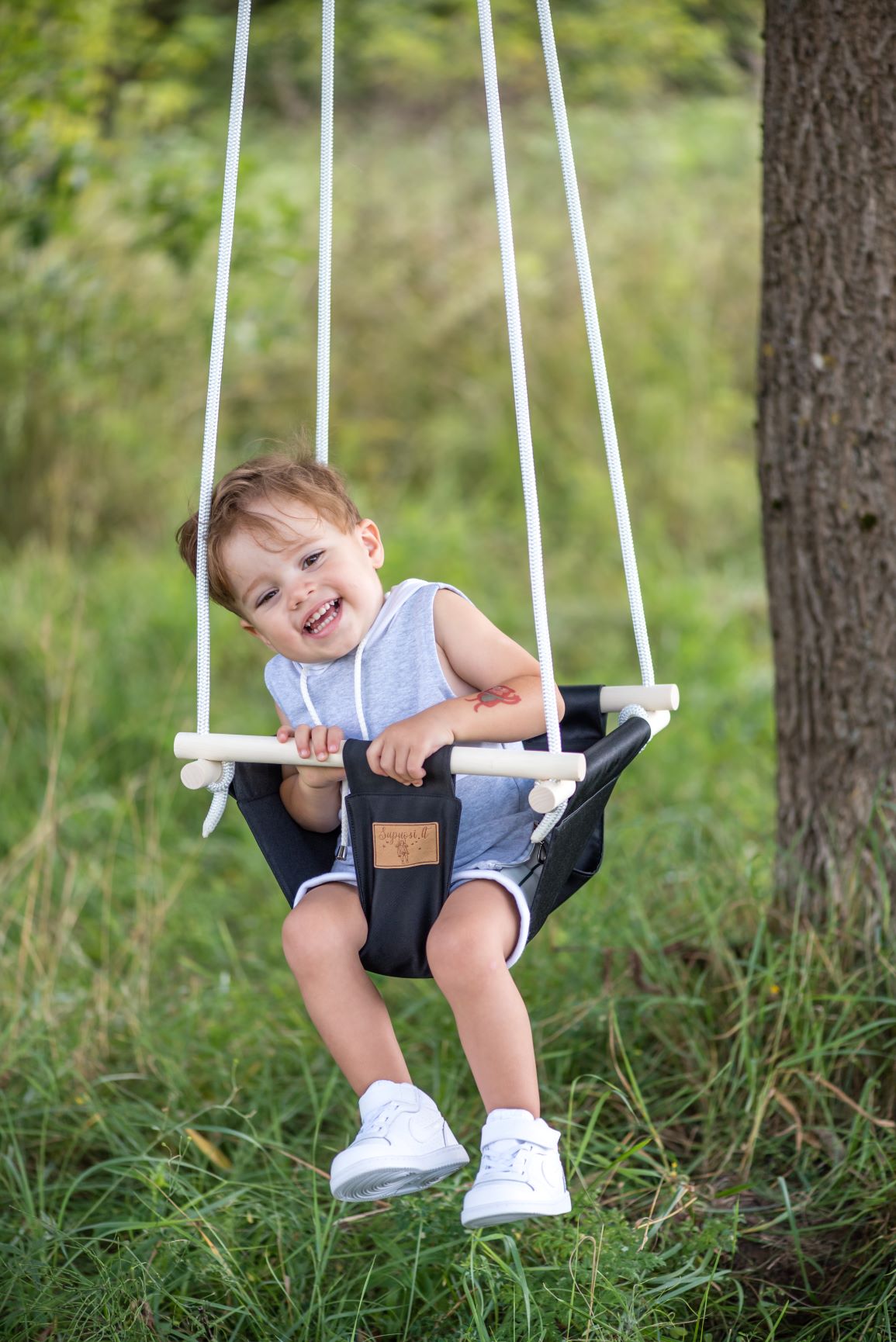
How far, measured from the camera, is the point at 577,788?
1.66 m

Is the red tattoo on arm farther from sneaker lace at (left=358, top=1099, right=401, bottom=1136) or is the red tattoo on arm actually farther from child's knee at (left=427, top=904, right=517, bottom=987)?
sneaker lace at (left=358, top=1099, right=401, bottom=1136)

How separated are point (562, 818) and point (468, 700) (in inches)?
7.7

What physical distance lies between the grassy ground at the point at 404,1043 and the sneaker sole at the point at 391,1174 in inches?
8.0

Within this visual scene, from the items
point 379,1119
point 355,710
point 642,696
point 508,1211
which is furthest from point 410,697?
point 508,1211

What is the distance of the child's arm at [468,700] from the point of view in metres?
1.64

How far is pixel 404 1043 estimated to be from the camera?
262 cm

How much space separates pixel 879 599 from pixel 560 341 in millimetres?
4772

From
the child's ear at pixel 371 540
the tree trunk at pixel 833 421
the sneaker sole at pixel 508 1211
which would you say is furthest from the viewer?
the tree trunk at pixel 833 421

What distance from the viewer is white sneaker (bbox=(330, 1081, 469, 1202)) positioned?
1604 mm

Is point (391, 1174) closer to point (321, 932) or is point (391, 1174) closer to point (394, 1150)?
point (394, 1150)

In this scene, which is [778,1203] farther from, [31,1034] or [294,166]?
[294,166]

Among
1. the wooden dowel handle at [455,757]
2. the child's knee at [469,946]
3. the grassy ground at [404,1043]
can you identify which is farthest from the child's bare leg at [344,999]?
the grassy ground at [404,1043]

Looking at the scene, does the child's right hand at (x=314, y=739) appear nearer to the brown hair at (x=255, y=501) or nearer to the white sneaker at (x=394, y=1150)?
the brown hair at (x=255, y=501)

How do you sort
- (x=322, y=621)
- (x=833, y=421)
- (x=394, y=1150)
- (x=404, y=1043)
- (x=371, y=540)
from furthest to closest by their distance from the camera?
(x=404, y=1043) → (x=833, y=421) → (x=371, y=540) → (x=322, y=621) → (x=394, y=1150)
